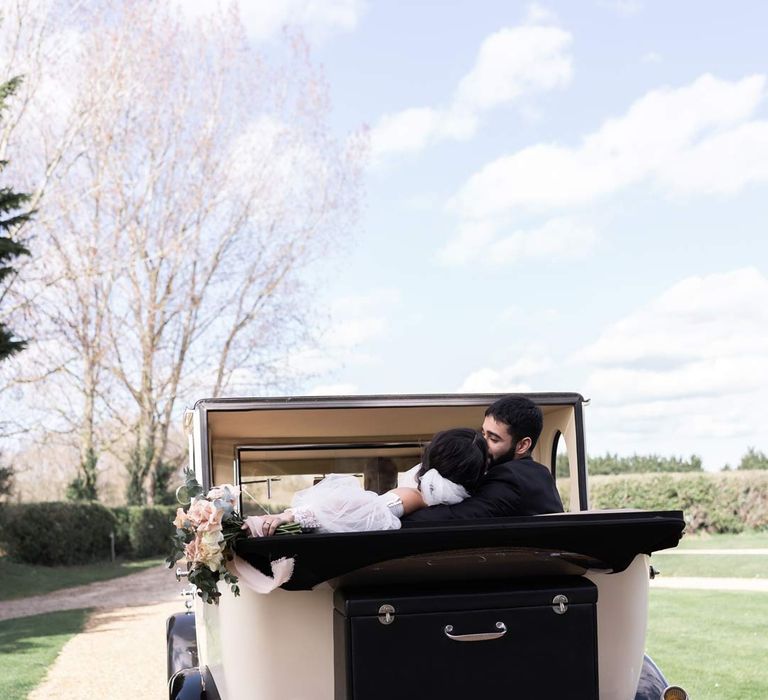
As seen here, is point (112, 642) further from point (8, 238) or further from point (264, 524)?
point (264, 524)

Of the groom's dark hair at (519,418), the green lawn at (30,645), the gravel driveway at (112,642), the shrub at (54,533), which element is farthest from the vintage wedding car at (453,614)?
the shrub at (54,533)

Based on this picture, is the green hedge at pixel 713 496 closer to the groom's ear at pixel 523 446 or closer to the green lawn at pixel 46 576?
the green lawn at pixel 46 576

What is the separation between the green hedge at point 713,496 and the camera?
24469 millimetres

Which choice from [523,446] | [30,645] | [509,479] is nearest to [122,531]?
[30,645]

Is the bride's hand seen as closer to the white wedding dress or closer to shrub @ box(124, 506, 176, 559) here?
the white wedding dress

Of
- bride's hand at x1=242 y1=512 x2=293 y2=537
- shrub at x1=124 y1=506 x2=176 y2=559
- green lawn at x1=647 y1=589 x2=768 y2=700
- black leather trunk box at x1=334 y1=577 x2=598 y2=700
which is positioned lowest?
green lawn at x1=647 y1=589 x2=768 y2=700

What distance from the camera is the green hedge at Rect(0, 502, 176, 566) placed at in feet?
73.4

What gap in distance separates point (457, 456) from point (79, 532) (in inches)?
882

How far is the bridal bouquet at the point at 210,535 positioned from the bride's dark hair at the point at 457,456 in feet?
1.92

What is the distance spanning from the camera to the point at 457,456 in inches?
132

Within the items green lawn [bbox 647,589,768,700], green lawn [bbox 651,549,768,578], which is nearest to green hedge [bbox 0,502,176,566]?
green lawn [bbox 651,549,768,578]

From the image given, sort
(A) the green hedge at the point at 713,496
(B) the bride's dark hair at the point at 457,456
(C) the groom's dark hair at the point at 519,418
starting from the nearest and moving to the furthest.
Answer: (B) the bride's dark hair at the point at 457,456 → (C) the groom's dark hair at the point at 519,418 → (A) the green hedge at the point at 713,496

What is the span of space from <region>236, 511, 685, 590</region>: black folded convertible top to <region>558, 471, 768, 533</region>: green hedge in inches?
843

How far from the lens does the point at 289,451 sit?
255 inches
